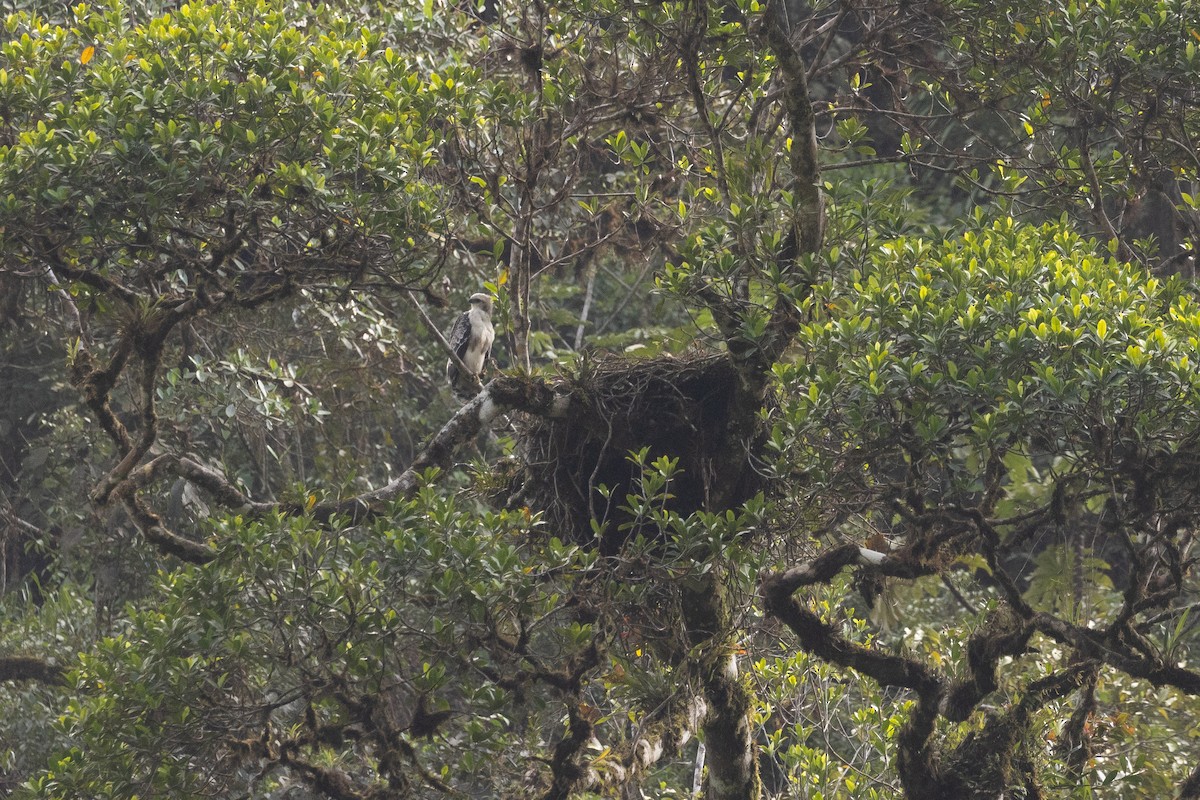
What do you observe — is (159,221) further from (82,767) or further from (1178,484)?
(1178,484)

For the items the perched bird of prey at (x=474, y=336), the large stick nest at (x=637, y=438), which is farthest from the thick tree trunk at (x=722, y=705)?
the perched bird of prey at (x=474, y=336)

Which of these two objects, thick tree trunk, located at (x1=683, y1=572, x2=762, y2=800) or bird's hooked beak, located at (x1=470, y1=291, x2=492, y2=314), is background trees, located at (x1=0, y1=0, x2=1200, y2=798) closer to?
thick tree trunk, located at (x1=683, y1=572, x2=762, y2=800)

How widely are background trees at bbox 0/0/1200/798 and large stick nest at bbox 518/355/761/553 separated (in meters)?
0.02

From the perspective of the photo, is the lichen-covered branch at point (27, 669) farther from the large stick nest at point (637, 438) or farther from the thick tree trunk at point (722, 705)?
the thick tree trunk at point (722, 705)

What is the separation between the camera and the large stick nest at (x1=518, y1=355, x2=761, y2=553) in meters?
6.07

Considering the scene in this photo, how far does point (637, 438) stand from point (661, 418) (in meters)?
0.16

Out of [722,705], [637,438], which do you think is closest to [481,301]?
[637,438]

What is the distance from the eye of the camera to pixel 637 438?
20.3 feet

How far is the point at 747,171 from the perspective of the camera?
5.57 m

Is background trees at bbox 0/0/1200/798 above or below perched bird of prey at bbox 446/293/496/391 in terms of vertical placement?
above

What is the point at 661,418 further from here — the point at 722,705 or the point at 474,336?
the point at 474,336

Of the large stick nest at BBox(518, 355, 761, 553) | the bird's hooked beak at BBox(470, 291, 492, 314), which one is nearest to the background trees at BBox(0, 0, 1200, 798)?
the large stick nest at BBox(518, 355, 761, 553)

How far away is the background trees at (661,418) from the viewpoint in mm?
4887

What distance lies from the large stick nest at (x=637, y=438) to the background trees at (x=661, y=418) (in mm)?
22
